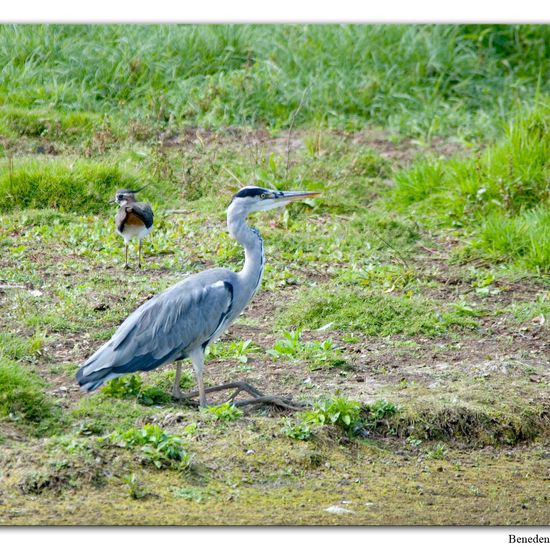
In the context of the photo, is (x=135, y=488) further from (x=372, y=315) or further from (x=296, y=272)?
(x=296, y=272)

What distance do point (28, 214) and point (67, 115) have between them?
0.88 m

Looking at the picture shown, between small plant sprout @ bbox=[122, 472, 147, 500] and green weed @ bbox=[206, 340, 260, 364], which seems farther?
green weed @ bbox=[206, 340, 260, 364]

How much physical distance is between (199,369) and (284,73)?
3.98 meters

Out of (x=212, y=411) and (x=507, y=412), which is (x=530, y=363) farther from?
(x=212, y=411)

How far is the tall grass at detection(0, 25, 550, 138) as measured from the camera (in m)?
7.61

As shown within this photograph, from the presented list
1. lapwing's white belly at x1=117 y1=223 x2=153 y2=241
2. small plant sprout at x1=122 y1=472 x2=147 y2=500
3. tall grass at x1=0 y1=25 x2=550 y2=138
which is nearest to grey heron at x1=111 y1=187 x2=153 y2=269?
lapwing's white belly at x1=117 y1=223 x2=153 y2=241

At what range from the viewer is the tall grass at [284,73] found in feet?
25.0

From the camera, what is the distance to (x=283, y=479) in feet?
16.4

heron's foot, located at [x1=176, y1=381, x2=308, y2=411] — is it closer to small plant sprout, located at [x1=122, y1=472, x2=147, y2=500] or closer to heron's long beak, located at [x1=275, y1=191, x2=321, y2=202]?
small plant sprout, located at [x1=122, y1=472, x2=147, y2=500]

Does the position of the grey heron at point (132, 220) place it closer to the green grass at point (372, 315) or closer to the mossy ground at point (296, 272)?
the mossy ground at point (296, 272)

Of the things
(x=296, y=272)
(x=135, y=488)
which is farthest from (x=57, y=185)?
(x=135, y=488)

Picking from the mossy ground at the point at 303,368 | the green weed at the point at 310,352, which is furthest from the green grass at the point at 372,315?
the green weed at the point at 310,352

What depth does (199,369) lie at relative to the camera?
18.2 ft

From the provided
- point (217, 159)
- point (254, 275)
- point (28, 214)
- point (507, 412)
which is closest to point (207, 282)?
Result: point (254, 275)
